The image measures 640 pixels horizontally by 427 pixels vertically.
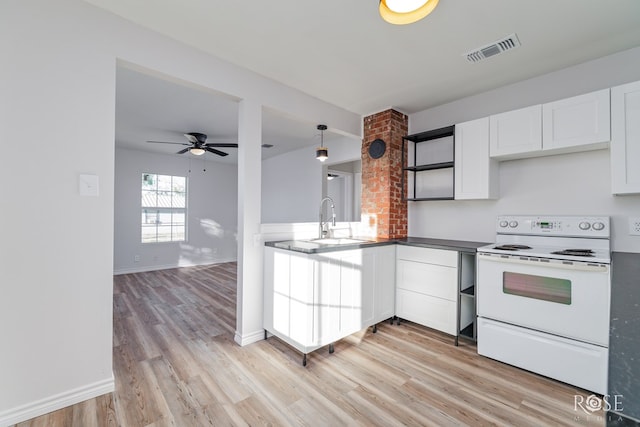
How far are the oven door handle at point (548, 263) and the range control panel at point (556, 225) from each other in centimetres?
63

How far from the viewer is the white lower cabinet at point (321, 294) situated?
225 centimetres

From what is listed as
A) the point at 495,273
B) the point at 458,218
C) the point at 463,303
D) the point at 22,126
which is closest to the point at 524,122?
the point at 458,218

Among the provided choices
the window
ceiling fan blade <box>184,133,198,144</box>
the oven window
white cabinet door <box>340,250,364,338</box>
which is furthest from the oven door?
the window

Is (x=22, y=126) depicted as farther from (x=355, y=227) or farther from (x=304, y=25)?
(x=355, y=227)

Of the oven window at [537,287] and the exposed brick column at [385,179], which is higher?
the exposed brick column at [385,179]

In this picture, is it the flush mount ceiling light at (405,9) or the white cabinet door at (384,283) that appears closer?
the flush mount ceiling light at (405,9)

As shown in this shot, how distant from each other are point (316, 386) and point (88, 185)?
6.66ft

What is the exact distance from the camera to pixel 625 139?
2053mm

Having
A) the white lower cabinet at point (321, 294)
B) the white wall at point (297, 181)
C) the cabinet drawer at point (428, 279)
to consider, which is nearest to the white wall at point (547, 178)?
the cabinet drawer at point (428, 279)

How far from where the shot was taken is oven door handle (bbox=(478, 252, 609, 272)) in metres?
1.87

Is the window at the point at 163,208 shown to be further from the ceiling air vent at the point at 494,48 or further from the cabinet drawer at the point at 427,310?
the ceiling air vent at the point at 494,48

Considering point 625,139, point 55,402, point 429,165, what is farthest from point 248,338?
point 625,139

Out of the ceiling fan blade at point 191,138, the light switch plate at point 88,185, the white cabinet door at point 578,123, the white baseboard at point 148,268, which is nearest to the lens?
the light switch plate at point 88,185

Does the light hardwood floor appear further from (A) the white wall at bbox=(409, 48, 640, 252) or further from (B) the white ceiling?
(B) the white ceiling
